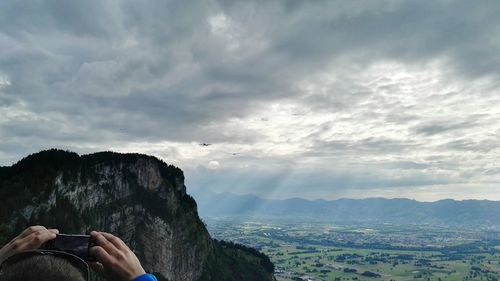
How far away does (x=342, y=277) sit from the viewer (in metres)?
199

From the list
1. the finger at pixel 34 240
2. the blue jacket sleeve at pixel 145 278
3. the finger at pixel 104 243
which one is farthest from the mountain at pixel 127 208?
the blue jacket sleeve at pixel 145 278

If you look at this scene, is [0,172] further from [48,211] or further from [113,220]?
[113,220]

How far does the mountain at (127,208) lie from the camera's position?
254 ft

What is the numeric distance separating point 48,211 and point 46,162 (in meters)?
12.9

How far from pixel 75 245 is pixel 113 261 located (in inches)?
15.0

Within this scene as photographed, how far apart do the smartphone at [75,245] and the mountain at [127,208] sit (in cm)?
6982

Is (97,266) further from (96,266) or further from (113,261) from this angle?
(113,261)

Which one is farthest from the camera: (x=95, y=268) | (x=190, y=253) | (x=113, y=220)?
(x=190, y=253)

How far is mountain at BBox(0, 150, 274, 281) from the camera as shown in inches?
3044

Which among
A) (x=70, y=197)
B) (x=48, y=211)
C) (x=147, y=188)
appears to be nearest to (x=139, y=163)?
(x=147, y=188)

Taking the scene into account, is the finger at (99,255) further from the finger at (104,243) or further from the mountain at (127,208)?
the mountain at (127,208)

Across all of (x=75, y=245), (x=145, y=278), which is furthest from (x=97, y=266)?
(x=145, y=278)

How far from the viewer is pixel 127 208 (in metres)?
102

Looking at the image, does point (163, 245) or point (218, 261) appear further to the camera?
point (218, 261)
